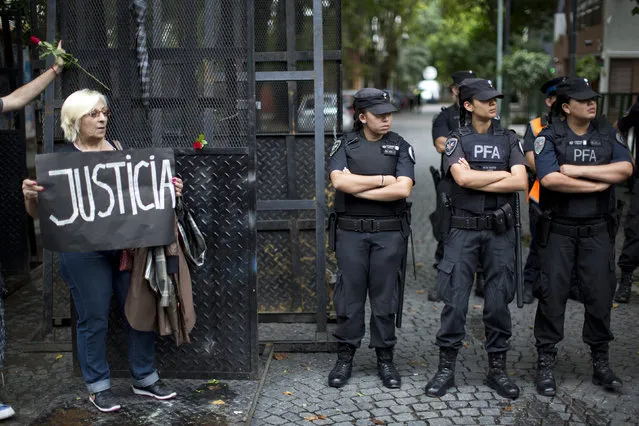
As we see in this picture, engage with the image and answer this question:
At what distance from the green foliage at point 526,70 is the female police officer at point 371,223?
91.4 ft

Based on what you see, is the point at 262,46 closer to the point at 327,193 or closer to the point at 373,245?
the point at 327,193

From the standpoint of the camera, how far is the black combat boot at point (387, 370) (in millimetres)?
5137

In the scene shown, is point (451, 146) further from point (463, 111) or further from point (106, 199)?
point (106, 199)

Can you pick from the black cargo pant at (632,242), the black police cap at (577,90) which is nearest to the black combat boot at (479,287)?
the black cargo pant at (632,242)

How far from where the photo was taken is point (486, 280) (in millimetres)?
5062

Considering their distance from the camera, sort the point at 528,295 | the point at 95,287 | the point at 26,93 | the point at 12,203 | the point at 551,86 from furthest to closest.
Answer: the point at 12,203 → the point at 528,295 → the point at 551,86 → the point at 95,287 → the point at 26,93

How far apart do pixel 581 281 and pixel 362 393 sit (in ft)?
5.06

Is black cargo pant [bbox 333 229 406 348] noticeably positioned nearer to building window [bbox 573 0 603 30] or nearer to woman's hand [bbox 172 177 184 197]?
woman's hand [bbox 172 177 184 197]

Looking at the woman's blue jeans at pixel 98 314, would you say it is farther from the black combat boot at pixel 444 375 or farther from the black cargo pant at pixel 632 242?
the black cargo pant at pixel 632 242

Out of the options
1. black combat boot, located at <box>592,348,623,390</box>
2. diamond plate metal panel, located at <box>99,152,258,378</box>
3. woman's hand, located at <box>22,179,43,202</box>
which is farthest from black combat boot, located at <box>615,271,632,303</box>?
woman's hand, located at <box>22,179,43,202</box>

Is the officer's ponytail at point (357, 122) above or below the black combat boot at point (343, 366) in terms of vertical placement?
above

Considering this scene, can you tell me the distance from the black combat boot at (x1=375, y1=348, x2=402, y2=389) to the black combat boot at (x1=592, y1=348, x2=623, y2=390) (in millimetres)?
1239

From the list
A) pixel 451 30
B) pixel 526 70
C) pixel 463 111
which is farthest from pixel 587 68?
pixel 451 30

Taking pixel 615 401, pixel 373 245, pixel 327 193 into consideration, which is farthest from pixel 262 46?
pixel 615 401
